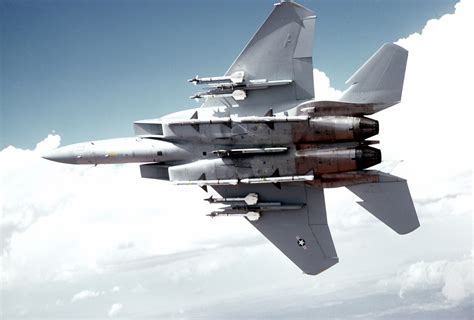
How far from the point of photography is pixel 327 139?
16109 mm

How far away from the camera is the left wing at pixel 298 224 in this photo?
57.5 ft

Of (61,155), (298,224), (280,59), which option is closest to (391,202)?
(298,224)

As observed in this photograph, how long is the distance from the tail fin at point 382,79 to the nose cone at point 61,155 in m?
8.88

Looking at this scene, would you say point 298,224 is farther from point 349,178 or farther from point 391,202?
point 391,202

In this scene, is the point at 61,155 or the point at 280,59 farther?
the point at 61,155

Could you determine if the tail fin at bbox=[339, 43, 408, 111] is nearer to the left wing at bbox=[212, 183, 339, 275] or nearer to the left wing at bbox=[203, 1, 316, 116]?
the left wing at bbox=[203, 1, 316, 116]

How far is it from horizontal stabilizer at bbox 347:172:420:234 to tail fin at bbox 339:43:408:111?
95.1 inches

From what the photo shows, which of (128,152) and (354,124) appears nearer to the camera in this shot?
(354,124)

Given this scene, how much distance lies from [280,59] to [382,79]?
3.26m

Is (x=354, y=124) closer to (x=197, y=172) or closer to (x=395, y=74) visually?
(x=395, y=74)

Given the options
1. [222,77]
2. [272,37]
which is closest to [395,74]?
[272,37]

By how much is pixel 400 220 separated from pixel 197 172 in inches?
258

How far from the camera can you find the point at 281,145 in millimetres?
16406

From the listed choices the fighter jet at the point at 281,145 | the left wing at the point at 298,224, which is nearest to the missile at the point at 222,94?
the fighter jet at the point at 281,145
